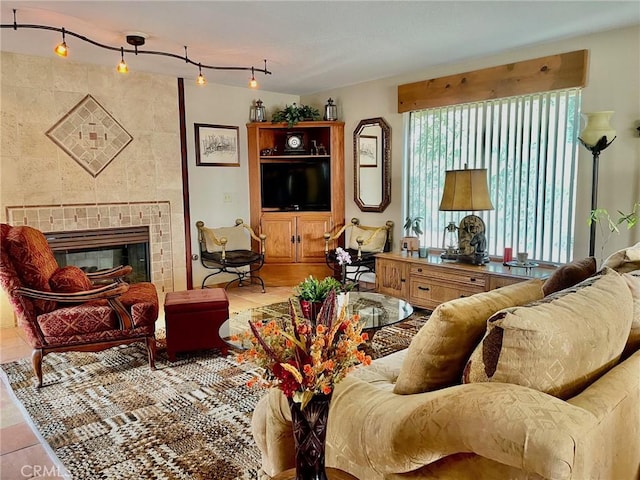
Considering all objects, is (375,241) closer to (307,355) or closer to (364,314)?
(364,314)

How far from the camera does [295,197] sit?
627 centimetres

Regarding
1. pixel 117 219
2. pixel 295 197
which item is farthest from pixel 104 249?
pixel 295 197

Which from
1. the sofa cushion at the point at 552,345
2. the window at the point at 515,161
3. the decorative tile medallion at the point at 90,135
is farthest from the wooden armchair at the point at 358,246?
the sofa cushion at the point at 552,345

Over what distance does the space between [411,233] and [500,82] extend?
1807 mm

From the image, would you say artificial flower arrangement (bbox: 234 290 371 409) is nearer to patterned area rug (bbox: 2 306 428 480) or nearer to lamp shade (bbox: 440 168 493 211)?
patterned area rug (bbox: 2 306 428 480)

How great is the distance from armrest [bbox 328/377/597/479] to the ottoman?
83.4 inches

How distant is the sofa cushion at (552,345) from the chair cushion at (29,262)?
2.82m

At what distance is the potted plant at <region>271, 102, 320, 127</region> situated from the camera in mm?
5961

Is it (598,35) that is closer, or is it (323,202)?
(598,35)

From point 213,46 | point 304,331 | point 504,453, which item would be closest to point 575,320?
point 504,453

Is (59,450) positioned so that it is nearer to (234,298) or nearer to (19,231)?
(19,231)

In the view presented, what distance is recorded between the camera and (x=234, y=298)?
17.7 ft

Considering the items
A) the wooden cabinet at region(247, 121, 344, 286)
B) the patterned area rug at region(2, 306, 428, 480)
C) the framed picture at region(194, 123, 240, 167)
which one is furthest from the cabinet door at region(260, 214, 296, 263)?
the patterned area rug at region(2, 306, 428, 480)

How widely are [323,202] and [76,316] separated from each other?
3688 mm
